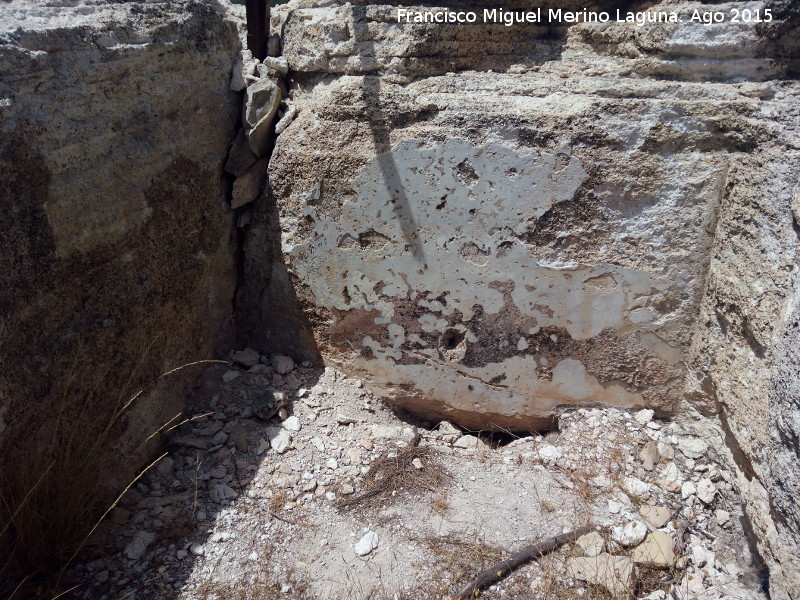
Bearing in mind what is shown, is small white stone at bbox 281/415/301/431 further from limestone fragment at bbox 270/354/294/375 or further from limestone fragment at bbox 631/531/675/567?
limestone fragment at bbox 631/531/675/567

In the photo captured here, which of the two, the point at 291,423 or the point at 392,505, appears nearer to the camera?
the point at 392,505

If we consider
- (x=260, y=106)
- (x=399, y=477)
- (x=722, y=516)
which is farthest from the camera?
(x=260, y=106)

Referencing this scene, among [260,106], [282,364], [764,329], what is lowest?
[282,364]

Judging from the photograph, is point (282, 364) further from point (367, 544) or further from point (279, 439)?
point (367, 544)

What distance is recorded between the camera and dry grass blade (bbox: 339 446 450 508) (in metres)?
2.42

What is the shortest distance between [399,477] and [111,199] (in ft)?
4.81

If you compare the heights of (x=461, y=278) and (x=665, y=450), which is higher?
(x=461, y=278)

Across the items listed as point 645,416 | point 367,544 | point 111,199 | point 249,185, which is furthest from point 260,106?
point 645,416

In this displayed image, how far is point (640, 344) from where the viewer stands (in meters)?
2.51

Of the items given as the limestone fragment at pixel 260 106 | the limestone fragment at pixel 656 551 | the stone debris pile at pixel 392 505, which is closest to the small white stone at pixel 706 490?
the stone debris pile at pixel 392 505

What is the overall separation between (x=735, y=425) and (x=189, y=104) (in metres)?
2.34

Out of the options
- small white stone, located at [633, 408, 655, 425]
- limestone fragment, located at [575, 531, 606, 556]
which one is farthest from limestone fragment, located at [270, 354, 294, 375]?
small white stone, located at [633, 408, 655, 425]

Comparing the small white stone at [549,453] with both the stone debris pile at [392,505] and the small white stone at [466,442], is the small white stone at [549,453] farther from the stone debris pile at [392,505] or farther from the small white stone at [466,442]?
the small white stone at [466,442]

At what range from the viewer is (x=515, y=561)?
2.14 m
